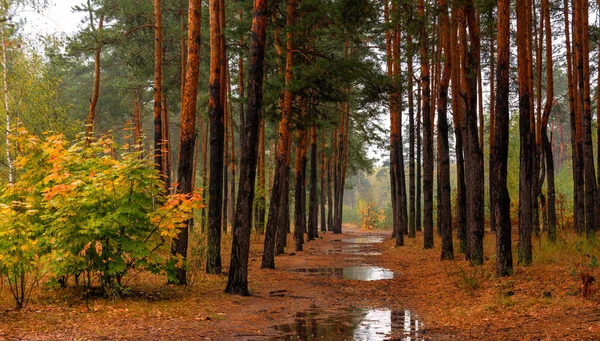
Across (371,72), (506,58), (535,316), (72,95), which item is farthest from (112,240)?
(72,95)

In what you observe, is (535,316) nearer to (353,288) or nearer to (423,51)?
(353,288)

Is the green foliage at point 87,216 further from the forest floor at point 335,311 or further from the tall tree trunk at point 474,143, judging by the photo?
the tall tree trunk at point 474,143

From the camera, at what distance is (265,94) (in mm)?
17422

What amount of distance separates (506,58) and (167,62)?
1555cm

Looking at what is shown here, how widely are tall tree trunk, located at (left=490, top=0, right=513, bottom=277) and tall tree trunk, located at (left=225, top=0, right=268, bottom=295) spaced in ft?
16.9

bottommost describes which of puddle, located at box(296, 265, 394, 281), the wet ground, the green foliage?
puddle, located at box(296, 265, 394, 281)

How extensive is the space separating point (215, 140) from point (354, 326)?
655 cm

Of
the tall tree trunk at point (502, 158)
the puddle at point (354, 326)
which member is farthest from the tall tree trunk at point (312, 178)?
the puddle at point (354, 326)

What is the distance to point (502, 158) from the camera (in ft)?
35.0

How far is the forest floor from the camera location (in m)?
6.76

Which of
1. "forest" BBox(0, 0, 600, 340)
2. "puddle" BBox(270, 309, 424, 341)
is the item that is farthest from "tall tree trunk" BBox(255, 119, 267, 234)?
"puddle" BBox(270, 309, 424, 341)

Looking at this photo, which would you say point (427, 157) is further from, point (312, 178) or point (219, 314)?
point (219, 314)

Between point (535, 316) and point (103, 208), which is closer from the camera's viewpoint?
point (535, 316)

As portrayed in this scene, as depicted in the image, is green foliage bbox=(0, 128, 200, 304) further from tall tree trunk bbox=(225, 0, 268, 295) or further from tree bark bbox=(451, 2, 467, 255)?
tree bark bbox=(451, 2, 467, 255)
